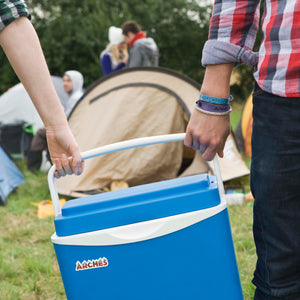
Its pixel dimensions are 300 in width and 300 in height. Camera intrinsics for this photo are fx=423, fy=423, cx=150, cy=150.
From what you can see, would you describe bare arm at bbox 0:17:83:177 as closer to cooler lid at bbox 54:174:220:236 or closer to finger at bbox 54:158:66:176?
finger at bbox 54:158:66:176

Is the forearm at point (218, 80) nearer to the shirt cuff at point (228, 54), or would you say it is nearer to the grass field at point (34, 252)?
the shirt cuff at point (228, 54)

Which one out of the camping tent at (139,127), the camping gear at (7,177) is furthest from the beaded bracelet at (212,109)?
the camping gear at (7,177)

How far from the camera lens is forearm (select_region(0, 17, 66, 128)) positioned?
0.92 meters

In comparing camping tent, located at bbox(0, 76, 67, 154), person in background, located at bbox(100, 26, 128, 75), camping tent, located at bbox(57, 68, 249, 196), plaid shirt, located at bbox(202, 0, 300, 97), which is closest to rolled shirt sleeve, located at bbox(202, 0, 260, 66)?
plaid shirt, located at bbox(202, 0, 300, 97)

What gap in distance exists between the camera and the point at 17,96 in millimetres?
6016

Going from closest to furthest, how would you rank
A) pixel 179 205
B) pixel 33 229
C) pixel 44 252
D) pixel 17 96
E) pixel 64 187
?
1. pixel 179 205
2. pixel 44 252
3. pixel 33 229
4. pixel 64 187
5. pixel 17 96

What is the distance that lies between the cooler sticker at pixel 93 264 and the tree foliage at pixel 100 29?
1078 centimetres

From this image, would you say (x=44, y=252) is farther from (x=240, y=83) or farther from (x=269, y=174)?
(x=240, y=83)

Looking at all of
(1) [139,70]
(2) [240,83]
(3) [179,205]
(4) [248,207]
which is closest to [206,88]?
(3) [179,205]

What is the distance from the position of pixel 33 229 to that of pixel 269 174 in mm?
2207

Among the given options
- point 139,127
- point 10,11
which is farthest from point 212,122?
point 139,127

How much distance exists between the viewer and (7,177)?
3719 mm

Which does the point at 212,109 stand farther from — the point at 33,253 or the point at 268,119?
the point at 33,253

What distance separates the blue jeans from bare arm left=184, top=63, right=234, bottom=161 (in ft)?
0.22
